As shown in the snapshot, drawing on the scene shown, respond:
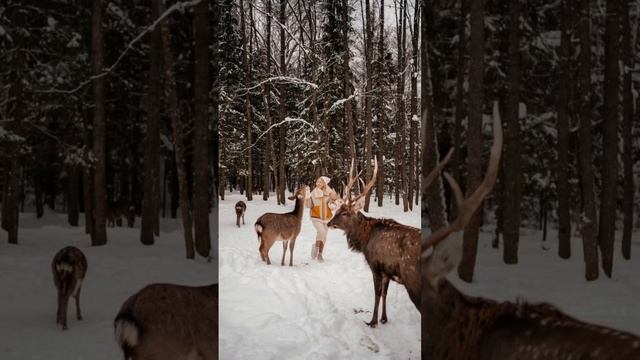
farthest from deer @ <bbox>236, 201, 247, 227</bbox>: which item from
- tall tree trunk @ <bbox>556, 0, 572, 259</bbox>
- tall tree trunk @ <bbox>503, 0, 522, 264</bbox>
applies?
tall tree trunk @ <bbox>556, 0, 572, 259</bbox>

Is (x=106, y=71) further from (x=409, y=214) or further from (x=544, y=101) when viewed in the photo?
(x=544, y=101)

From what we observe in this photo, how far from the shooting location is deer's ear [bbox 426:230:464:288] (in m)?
1.19

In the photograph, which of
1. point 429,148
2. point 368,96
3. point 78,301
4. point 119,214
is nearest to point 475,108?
point 429,148

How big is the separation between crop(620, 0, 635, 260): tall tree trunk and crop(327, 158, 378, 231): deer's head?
685mm

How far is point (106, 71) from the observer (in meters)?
1.29

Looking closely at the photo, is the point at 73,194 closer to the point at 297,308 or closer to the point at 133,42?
the point at 133,42

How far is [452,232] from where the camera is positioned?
1.20 m

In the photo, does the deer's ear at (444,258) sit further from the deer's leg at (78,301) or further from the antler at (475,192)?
the deer's leg at (78,301)

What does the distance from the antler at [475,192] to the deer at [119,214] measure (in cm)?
85

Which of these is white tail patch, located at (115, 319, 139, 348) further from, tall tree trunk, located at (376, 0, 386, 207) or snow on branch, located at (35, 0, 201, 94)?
tall tree trunk, located at (376, 0, 386, 207)

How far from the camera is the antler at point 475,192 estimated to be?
108cm

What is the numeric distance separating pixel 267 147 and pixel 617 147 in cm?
102

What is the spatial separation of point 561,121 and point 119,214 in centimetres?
118

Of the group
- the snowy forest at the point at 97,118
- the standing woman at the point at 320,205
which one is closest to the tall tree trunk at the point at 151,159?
the snowy forest at the point at 97,118
